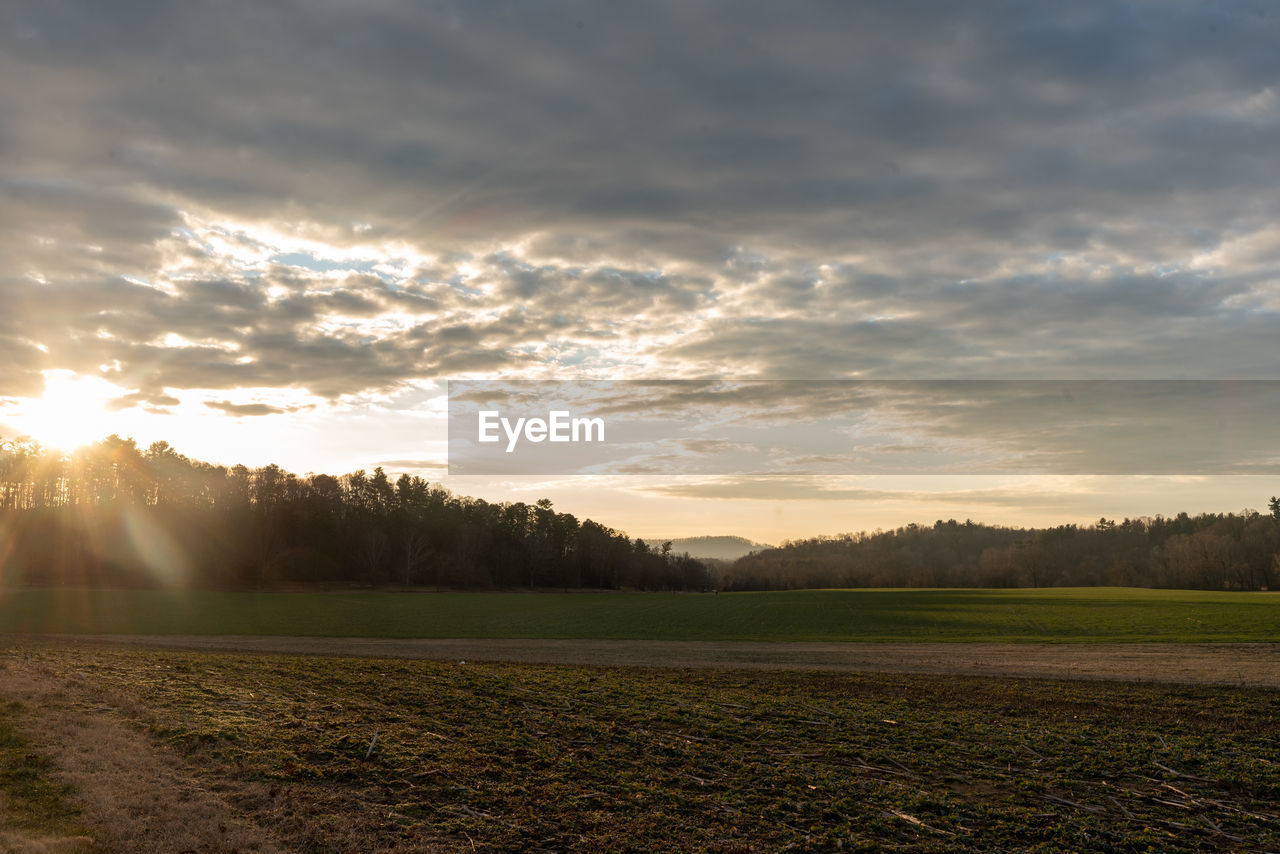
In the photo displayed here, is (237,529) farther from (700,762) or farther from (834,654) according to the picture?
(700,762)

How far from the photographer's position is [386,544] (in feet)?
355

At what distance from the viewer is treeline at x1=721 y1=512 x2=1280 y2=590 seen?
404 feet

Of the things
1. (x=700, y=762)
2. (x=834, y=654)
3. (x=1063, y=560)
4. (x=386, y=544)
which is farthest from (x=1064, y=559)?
(x=700, y=762)

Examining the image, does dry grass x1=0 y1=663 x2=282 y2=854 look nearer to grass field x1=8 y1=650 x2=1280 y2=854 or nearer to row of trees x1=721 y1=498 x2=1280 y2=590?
grass field x1=8 y1=650 x2=1280 y2=854

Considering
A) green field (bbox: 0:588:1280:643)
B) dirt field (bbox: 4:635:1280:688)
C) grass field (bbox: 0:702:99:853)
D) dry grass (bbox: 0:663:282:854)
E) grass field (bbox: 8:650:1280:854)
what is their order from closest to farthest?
1. grass field (bbox: 0:702:99:853)
2. dry grass (bbox: 0:663:282:854)
3. grass field (bbox: 8:650:1280:854)
4. dirt field (bbox: 4:635:1280:688)
5. green field (bbox: 0:588:1280:643)

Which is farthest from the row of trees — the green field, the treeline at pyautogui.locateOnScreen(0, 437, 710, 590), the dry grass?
the dry grass

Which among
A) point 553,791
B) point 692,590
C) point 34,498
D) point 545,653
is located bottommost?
point 692,590

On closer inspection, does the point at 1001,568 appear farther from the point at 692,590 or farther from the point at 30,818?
the point at 30,818

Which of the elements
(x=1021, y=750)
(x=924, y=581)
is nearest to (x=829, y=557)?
(x=924, y=581)

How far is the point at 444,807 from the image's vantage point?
368 inches

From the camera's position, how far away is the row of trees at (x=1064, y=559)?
123250 millimetres

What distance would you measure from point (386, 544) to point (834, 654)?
89.5m

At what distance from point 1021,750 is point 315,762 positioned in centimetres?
1143

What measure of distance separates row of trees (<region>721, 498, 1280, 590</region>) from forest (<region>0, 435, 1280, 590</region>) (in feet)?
1.37
